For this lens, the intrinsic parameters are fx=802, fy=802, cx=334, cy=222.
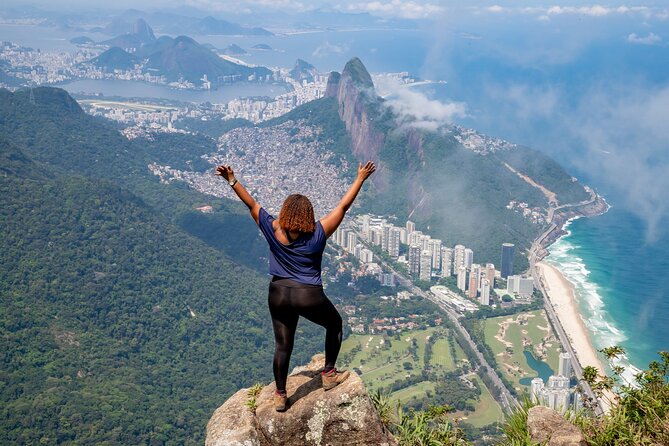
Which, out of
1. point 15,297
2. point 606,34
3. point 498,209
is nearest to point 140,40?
point 606,34

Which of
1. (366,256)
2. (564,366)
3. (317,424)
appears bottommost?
(366,256)

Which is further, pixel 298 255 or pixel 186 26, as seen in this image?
pixel 186 26

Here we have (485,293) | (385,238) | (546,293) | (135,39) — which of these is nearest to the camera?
(546,293)

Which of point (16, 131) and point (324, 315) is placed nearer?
point (324, 315)

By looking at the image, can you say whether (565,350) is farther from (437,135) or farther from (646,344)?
(437,135)

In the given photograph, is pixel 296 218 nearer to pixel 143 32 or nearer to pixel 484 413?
pixel 484 413

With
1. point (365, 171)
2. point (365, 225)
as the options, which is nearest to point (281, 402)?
point (365, 171)
